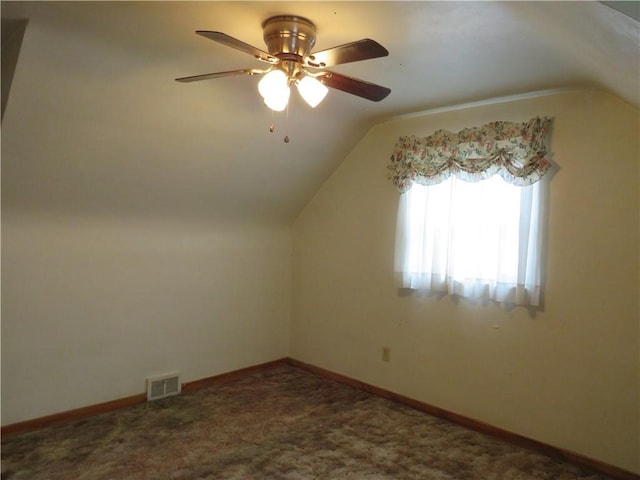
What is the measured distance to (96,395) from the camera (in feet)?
10.1

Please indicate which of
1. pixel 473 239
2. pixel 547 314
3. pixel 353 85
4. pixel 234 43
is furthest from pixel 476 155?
pixel 234 43

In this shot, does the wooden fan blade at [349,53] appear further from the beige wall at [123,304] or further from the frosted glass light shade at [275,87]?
the beige wall at [123,304]

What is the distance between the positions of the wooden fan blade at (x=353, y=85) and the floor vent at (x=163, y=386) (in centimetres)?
263

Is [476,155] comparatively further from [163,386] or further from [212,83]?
[163,386]

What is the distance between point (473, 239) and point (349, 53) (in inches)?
68.8

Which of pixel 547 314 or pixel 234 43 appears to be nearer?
pixel 234 43

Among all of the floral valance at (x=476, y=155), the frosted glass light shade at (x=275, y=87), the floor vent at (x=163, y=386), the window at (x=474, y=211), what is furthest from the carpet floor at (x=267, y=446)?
the frosted glass light shade at (x=275, y=87)

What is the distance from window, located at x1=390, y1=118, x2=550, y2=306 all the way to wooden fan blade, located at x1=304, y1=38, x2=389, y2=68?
147cm

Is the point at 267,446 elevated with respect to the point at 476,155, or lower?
lower

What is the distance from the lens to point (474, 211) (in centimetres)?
296

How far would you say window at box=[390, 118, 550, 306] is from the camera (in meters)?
2.74

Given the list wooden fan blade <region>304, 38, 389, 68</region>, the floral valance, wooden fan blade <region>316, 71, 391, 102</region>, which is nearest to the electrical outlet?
the floral valance

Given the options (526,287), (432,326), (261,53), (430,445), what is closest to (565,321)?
(526,287)

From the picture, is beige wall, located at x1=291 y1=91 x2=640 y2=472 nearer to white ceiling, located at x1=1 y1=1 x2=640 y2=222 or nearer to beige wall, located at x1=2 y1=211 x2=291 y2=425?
white ceiling, located at x1=1 y1=1 x2=640 y2=222
